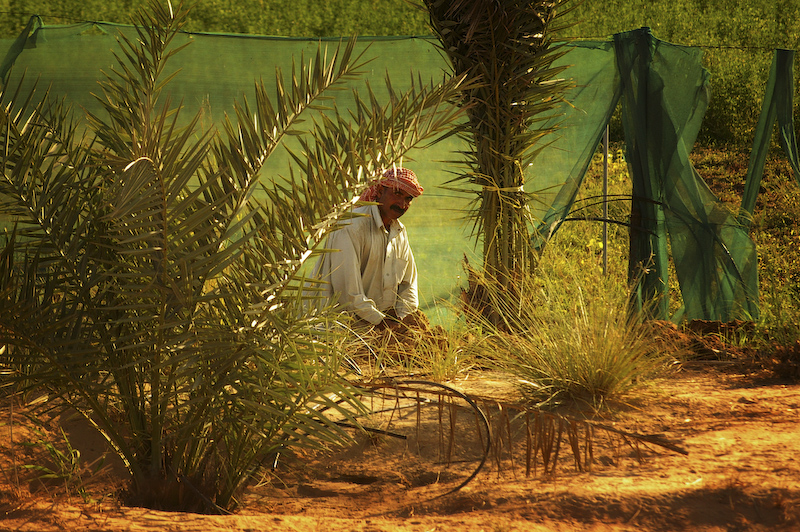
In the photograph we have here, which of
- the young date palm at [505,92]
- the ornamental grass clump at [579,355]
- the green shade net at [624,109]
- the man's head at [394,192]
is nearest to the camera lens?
the ornamental grass clump at [579,355]

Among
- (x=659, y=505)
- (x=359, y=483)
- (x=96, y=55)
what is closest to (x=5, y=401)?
(x=359, y=483)

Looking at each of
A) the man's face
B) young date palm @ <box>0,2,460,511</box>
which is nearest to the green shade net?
the man's face

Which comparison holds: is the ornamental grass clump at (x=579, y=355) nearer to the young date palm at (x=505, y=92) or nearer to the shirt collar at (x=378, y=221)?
the young date palm at (x=505, y=92)

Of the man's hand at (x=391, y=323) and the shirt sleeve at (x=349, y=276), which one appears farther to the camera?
the man's hand at (x=391, y=323)

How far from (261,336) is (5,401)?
6.25 feet

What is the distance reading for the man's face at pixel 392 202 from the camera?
4.12 meters

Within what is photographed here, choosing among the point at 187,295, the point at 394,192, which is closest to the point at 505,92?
the point at 394,192

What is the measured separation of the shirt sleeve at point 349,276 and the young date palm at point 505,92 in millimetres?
779

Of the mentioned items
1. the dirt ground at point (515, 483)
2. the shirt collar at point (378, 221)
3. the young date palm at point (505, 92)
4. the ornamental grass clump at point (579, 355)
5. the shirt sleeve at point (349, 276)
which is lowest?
the dirt ground at point (515, 483)

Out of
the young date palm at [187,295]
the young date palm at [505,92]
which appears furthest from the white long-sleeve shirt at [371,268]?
the young date palm at [187,295]

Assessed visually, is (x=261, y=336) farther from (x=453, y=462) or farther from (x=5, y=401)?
(x=5, y=401)

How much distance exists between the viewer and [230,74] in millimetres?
5066

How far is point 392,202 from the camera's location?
4.16 m

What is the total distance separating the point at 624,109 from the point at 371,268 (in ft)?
6.96
